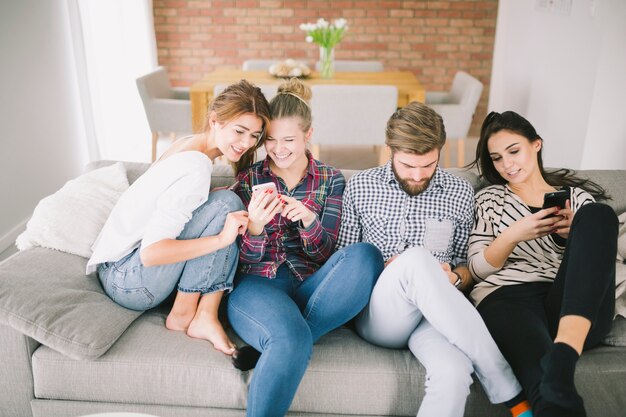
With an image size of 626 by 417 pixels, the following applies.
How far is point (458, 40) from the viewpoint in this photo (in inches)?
199

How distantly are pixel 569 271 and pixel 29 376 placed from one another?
143 cm

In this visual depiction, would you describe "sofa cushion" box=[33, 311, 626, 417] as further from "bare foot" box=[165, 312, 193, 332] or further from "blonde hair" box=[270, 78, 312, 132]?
"blonde hair" box=[270, 78, 312, 132]

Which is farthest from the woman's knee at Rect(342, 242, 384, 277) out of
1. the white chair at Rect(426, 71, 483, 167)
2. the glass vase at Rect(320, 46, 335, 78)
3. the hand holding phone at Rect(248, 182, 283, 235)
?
the glass vase at Rect(320, 46, 335, 78)

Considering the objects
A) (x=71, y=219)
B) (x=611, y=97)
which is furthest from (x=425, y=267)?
(x=611, y=97)

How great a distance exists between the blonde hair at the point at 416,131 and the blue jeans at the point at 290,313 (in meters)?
0.34

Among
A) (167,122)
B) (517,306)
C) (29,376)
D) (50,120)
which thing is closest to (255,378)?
(29,376)

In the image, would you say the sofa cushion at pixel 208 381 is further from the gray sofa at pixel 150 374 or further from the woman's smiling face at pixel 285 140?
the woman's smiling face at pixel 285 140

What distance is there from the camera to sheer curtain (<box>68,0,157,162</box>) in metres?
3.73

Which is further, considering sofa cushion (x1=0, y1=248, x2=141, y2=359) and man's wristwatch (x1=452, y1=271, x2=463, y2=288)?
man's wristwatch (x1=452, y1=271, x2=463, y2=288)

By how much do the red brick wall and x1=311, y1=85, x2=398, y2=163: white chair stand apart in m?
1.93

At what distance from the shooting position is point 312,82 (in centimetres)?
386

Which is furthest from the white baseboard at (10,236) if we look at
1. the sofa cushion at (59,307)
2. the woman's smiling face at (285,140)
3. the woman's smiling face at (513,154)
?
the woman's smiling face at (513,154)

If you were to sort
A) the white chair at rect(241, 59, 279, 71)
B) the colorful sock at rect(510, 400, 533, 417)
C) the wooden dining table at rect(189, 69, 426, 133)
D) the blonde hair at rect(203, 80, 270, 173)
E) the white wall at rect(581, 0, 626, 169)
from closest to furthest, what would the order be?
1. the colorful sock at rect(510, 400, 533, 417)
2. the blonde hair at rect(203, 80, 270, 173)
3. the white wall at rect(581, 0, 626, 169)
4. the wooden dining table at rect(189, 69, 426, 133)
5. the white chair at rect(241, 59, 279, 71)

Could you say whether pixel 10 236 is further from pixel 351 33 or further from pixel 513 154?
pixel 351 33
